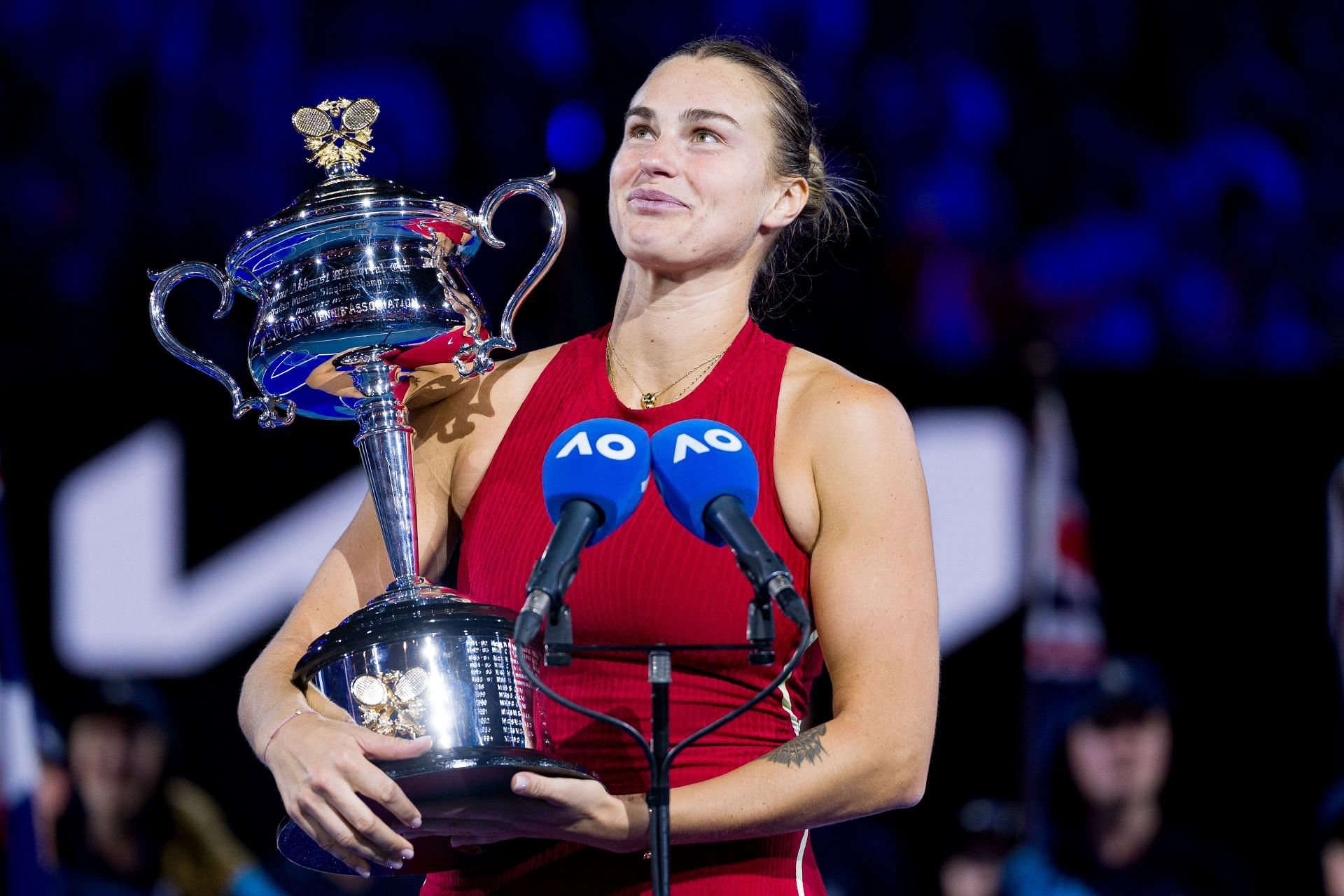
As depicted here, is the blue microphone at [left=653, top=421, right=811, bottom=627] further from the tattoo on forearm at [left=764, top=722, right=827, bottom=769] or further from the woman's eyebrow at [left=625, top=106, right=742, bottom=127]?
the woman's eyebrow at [left=625, top=106, right=742, bottom=127]

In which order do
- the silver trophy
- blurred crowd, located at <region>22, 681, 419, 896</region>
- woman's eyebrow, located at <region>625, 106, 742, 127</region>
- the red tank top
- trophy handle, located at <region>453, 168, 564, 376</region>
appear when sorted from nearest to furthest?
the silver trophy < the red tank top < trophy handle, located at <region>453, 168, 564, 376</region> < woman's eyebrow, located at <region>625, 106, 742, 127</region> < blurred crowd, located at <region>22, 681, 419, 896</region>

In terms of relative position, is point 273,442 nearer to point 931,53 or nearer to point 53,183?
point 53,183

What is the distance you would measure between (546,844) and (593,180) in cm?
179

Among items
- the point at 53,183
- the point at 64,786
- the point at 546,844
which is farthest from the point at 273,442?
the point at 546,844

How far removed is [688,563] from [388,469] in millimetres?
316

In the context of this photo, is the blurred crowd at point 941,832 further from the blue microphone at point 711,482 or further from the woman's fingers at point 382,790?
the blue microphone at point 711,482

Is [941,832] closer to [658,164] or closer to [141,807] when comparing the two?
[141,807]

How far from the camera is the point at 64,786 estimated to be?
3.07 metres

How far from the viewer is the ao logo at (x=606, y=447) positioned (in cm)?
121

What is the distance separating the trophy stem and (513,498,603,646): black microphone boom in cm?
38

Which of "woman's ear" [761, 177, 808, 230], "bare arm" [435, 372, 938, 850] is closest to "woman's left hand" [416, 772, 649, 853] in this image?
"bare arm" [435, 372, 938, 850]

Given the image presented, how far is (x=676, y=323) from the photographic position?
1.77 meters

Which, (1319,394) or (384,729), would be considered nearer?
(384,729)

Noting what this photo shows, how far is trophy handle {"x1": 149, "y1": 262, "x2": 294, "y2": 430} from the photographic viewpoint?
156cm
